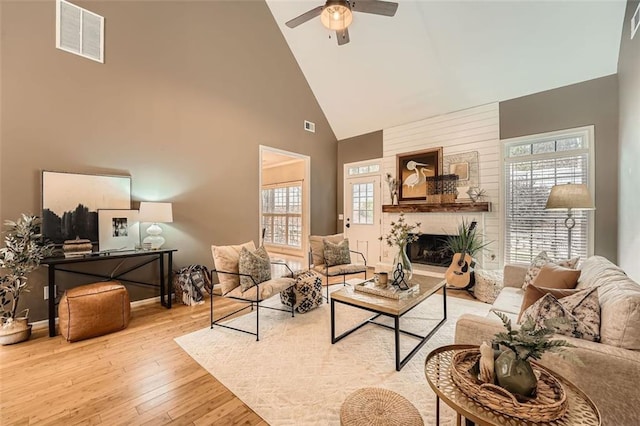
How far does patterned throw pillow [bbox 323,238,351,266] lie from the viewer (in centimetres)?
393

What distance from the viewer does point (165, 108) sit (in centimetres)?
388

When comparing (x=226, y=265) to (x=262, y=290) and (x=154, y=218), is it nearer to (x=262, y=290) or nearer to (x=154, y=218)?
(x=262, y=290)

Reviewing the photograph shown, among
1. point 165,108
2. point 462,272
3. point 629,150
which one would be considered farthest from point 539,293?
point 165,108

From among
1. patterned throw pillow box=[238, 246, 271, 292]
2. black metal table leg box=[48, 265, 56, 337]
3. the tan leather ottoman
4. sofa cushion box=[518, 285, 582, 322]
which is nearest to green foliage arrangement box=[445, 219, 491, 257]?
sofa cushion box=[518, 285, 582, 322]

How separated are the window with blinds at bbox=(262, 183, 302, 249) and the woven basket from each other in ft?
21.5

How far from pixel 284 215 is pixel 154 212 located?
15.8 ft

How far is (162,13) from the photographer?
3.77 metres

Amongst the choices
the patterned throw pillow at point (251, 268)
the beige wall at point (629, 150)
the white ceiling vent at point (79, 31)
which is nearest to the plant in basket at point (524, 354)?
the patterned throw pillow at point (251, 268)

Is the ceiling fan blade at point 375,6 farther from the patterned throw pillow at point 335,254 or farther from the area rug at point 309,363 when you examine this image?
the area rug at point 309,363

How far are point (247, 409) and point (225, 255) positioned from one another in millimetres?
1612

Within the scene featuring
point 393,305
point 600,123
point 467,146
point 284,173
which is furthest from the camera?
point 284,173

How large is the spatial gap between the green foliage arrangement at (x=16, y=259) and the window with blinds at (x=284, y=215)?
16.0 ft

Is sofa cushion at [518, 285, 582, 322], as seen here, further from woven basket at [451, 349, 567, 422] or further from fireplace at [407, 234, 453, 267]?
fireplace at [407, 234, 453, 267]

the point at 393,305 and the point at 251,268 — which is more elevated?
the point at 251,268
